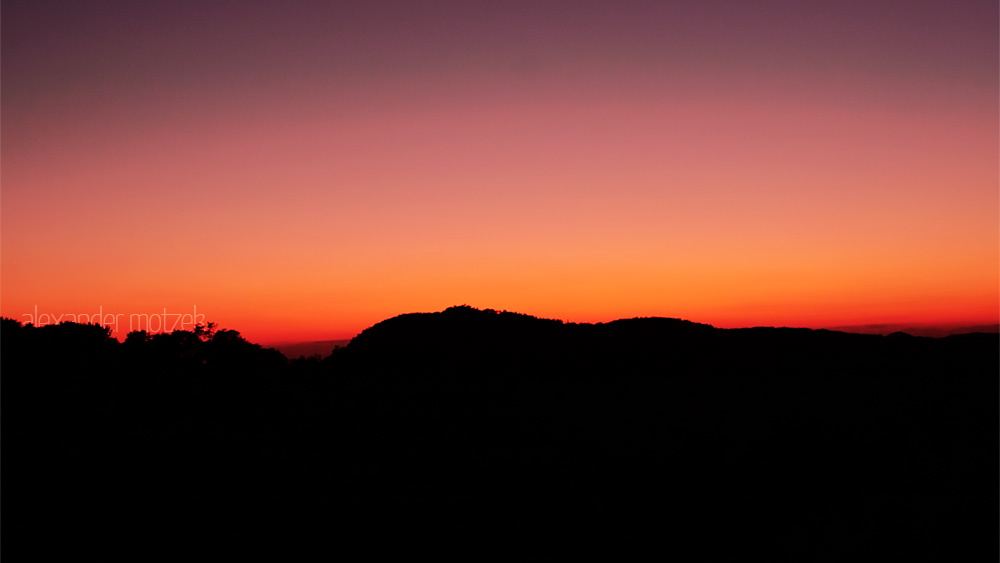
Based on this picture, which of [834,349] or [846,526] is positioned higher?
[834,349]

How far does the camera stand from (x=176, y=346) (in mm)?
35250

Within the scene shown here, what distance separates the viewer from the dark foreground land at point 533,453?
18750 millimetres

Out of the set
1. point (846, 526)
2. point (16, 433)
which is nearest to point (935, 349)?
point (846, 526)

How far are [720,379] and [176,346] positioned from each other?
29.2 m

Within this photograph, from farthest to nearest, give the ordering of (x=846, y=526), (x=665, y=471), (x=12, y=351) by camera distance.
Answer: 1. (x=12, y=351)
2. (x=665, y=471)
3. (x=846, y=526)

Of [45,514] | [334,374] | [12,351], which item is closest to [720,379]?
[334,374]

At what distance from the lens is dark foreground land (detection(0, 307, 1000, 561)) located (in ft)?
61.5

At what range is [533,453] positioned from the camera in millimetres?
24016

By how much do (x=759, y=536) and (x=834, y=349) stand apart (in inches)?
607

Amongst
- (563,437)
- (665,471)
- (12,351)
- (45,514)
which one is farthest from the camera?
(12,351)

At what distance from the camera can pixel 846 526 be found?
17797mm

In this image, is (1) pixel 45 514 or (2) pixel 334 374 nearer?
(1) pixel 45 514

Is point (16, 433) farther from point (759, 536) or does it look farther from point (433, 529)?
point (759, 536)

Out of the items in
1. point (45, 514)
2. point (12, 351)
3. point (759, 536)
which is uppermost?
point (12, 351)
